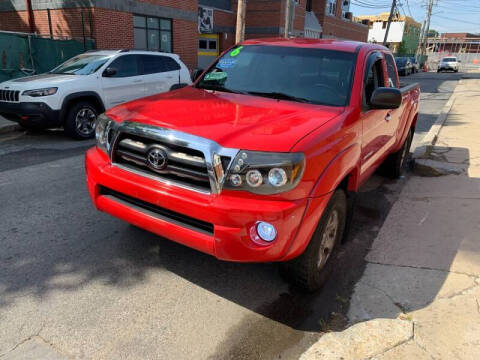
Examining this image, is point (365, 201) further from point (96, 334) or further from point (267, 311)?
point (96, 334)

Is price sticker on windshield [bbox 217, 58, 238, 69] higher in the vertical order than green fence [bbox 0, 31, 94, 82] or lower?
higher

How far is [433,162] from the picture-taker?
707cm

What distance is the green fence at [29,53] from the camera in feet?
41.2

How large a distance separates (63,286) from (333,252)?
2.17 meters

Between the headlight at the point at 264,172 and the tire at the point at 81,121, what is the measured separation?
642cm

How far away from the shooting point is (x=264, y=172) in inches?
98.1

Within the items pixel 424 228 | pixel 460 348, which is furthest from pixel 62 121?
pixel 460 348

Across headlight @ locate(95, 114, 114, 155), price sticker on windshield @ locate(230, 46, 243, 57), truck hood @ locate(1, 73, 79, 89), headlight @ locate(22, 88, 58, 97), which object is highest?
price sticker on windshield @ locate(230, 46, 243, 57)

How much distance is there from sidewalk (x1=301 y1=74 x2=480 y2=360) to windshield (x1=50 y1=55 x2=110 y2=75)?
21.5 ft

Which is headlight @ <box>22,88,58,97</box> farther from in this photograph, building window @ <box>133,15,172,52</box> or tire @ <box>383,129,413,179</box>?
building window @ <box>133,15,172,52</box>

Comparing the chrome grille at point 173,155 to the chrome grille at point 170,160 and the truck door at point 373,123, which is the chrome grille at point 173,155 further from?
the truck door at point 373,123

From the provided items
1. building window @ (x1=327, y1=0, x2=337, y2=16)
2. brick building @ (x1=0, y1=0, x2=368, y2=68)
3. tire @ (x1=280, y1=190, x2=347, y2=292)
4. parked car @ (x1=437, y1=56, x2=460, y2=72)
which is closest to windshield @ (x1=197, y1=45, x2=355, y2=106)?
tire @ (x1=280, y1=190, x2=347, y2=292)

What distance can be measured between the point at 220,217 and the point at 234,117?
0.85 m

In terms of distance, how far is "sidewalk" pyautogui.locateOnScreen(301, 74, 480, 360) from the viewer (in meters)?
2.57
